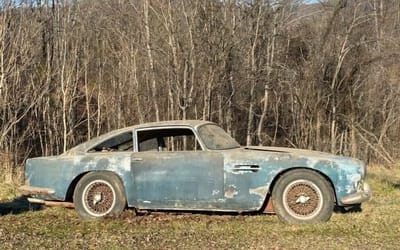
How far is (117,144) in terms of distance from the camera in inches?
325

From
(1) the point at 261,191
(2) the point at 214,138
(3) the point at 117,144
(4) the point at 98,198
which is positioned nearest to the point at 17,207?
(4) the point at 98,198

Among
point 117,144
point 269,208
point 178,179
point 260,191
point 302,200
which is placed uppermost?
point 117,144

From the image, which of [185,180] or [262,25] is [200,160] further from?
[262,25]

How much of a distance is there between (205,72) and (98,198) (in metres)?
6.26

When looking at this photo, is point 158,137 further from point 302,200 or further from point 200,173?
point 302,200

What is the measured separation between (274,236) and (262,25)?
9.18 m

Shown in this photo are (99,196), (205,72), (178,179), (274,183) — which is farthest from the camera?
(205,72)

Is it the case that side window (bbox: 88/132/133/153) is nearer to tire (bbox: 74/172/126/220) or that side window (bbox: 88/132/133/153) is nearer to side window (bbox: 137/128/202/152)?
side window (bbox: 137/128/202/152)

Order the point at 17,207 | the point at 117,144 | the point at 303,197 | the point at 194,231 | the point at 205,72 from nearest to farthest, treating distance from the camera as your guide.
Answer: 1. the point at 194,231
2. the point at 303,197
3. the point at 117,144
4. the point at 17,207
5. the point at 205,72

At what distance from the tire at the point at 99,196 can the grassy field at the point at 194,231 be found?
17cm

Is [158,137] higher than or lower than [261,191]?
higher

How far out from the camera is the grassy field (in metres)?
6.28

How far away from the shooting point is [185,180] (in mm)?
7602

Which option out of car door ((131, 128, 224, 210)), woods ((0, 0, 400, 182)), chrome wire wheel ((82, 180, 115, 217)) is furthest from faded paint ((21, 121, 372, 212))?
woods ((0, 0, 400, 182))
